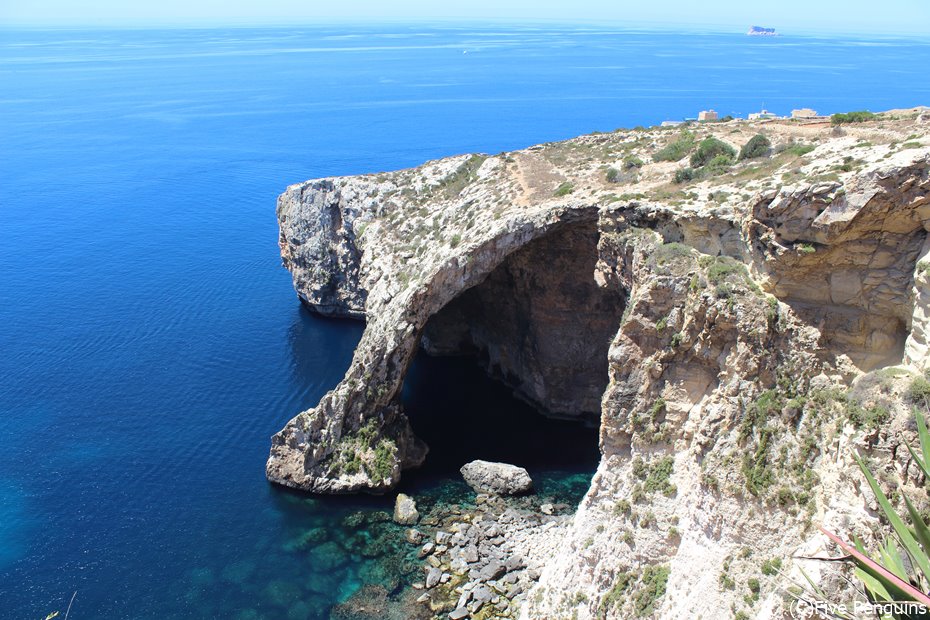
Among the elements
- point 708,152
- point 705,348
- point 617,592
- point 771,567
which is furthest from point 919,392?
point 708,152

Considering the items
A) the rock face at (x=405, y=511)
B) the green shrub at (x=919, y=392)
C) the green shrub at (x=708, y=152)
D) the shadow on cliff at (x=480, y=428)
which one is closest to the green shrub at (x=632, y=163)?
the green shrub at (x=708, y=152)

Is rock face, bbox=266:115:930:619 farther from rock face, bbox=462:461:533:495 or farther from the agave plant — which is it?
the agave plant

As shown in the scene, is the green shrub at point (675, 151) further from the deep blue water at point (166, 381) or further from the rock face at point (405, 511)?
the rock face at point (405, 511)

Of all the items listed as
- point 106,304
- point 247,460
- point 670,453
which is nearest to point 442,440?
point 247,460

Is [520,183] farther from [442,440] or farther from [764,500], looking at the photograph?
[764,500]

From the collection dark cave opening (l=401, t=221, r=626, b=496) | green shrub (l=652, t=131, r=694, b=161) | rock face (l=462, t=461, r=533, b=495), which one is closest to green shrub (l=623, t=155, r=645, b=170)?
green shrub (l=652, t=131, r=694, b=161)
